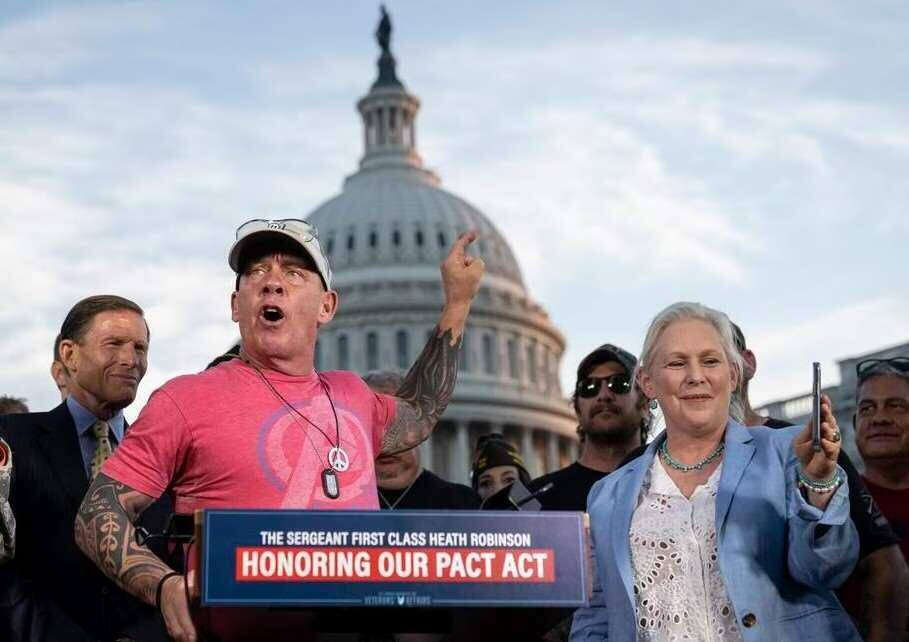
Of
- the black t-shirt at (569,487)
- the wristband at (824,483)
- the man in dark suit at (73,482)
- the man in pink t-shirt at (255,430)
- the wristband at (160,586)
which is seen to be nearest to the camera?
the wristband at (160,586)

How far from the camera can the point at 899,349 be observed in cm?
3809

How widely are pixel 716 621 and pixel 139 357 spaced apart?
9.41 feet

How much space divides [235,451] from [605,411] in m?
4.30

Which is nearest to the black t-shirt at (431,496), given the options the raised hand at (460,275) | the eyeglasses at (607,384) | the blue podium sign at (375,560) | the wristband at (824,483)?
the eyeglasses at (607,384)

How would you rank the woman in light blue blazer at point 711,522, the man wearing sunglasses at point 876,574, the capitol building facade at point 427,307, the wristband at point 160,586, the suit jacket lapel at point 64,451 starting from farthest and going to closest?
the capitol building facade at point 427,307 < the suit jacket lapel at point 64,451 < the man wearing sunglasses at point 876,574 < the woman in light blue blazer at point 711,522 < the wristband at point 160,586

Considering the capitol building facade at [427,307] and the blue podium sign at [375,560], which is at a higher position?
the capitol building facade at [427,307]

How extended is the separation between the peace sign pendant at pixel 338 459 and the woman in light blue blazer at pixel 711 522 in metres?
1.13

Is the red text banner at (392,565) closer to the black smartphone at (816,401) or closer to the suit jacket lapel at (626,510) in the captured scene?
the black smartphone at (816,401)

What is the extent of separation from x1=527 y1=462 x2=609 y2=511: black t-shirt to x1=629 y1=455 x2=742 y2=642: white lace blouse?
250 cm

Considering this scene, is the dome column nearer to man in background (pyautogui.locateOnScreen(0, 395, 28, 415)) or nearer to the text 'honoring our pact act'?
man in background (pyautogui.locateOnScreen(0, 395, 28, 415))

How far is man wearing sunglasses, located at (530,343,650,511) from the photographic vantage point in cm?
798

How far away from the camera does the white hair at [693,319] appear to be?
16.2ft

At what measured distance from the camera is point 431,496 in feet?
26.7

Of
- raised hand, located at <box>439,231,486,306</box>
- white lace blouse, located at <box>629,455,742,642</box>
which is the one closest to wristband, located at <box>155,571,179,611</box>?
raised hand, located at <box>439,231,486,306</box>
